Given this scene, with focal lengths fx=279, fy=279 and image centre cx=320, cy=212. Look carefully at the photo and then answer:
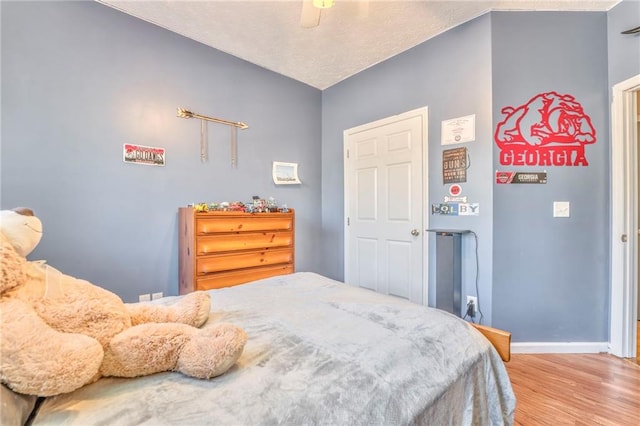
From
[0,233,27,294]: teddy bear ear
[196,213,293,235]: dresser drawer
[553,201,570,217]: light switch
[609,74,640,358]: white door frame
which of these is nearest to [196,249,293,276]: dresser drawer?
[196,213,293,235]: dresser drawer

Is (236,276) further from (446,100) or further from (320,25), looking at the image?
(446,100)

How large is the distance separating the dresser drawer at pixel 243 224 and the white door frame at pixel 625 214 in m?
2.60

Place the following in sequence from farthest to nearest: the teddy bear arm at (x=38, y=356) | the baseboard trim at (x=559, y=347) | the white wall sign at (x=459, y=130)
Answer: the white wall sign at (x=459, y=130) < the baseboard trim at (x=559, y=347) < the teddy bear arm at (x=38, y=356)

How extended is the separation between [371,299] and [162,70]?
2.51 metres

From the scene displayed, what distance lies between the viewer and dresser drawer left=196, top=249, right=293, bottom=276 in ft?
7.23

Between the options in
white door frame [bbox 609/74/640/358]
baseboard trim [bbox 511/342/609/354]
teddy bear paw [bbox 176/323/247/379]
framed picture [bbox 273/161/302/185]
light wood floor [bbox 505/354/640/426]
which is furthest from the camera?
framed picture [bbox 273/161/302/185]

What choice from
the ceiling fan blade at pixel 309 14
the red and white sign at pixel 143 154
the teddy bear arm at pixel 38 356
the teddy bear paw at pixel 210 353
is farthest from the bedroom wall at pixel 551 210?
the red and white sign at pixel 143 154

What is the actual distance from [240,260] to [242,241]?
16 centimetres

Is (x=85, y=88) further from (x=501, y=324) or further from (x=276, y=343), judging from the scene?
(x=501, y=324)

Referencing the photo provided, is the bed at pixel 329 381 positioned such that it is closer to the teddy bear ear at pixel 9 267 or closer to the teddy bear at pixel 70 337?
the teddy bear at pixel 70 337

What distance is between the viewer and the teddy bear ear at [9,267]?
652 mm

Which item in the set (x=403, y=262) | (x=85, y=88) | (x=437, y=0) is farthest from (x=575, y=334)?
(x=85, y=88)

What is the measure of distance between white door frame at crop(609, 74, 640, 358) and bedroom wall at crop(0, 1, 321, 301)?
3.03m

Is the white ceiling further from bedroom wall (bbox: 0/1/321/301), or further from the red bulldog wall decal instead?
the red bulldog wall decal
